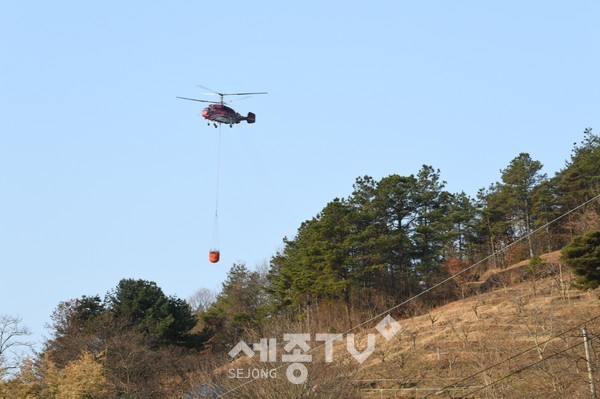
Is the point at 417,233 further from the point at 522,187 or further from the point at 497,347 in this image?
the point at 497,347

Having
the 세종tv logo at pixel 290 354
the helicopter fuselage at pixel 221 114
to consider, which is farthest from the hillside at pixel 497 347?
the helicopter fuselage at pixel 221 114

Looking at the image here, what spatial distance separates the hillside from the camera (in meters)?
35.5

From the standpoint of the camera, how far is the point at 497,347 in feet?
132

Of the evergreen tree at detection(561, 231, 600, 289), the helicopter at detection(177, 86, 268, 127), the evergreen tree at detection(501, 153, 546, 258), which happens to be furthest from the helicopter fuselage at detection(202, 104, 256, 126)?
the evergreen tree at detection(501, 153, 546, 258)

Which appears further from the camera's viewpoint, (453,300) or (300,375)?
(453,300)

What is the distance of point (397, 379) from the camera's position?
134 feet

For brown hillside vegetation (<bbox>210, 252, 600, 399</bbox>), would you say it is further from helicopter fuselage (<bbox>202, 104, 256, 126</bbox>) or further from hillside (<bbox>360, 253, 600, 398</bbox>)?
helicopter fuselage (<bbox>202, 104, 256, 126</bbox>)

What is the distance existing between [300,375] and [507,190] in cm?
4337

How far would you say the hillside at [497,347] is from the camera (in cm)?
3547

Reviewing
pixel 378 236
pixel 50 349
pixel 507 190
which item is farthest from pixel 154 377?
pixel 507 190

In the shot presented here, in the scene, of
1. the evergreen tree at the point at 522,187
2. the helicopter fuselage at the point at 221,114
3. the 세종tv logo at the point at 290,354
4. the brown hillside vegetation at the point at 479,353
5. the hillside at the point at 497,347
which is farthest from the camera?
the evergreen tree at the point at 522,187

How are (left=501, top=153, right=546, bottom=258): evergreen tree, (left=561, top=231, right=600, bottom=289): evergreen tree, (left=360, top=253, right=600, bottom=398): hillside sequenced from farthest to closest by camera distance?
(left=501, top=153, right=546, bottom=258): evergreen tree, (left=561, top=231, right=600, bottom=289): evergreen tree, (left=360, top=253, right=600, bottom=398): hillside

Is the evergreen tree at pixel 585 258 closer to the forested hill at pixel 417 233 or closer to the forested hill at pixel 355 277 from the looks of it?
the forested hill at pixel 355 277

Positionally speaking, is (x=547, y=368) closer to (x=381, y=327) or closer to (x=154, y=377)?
(x=381, y=327)
